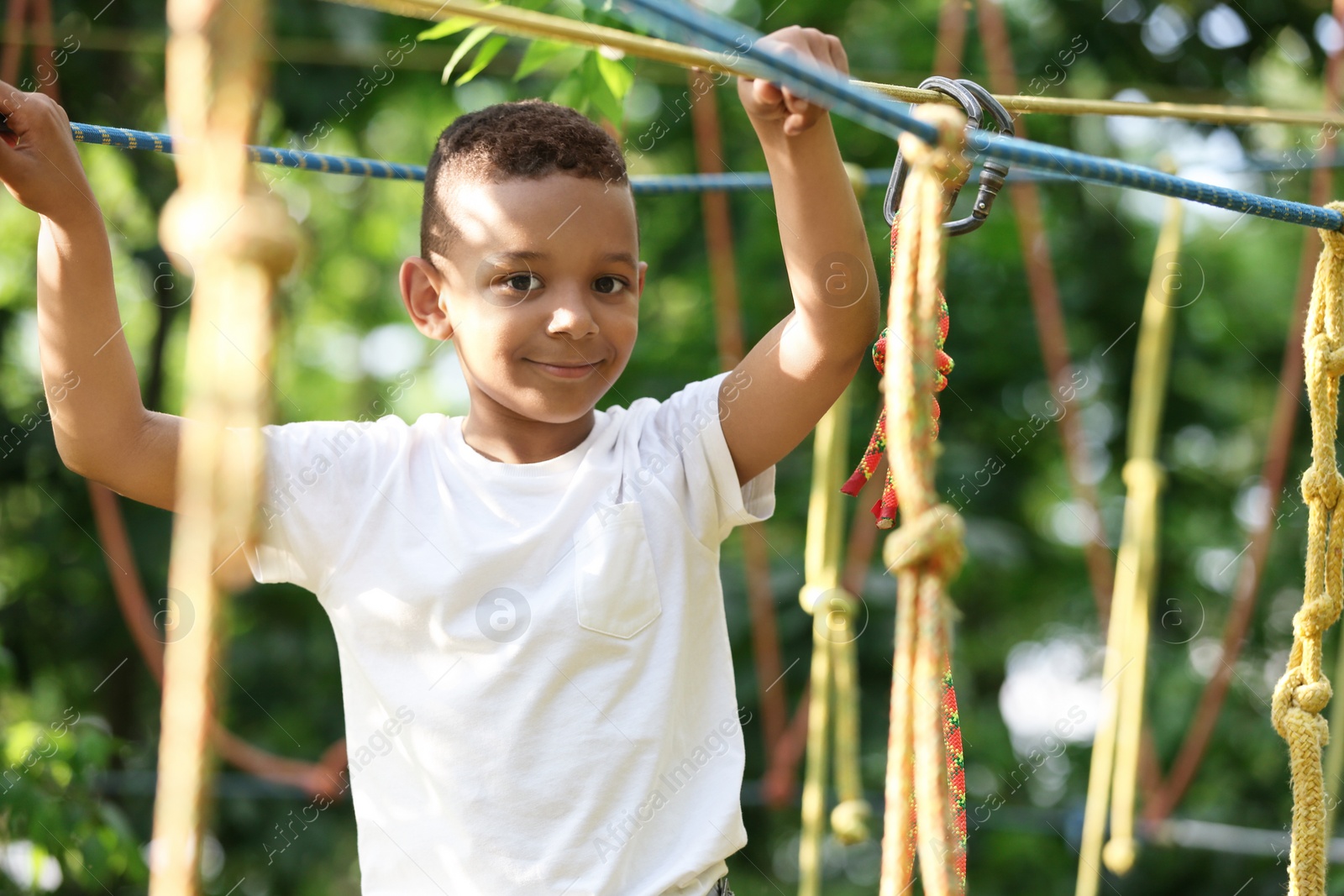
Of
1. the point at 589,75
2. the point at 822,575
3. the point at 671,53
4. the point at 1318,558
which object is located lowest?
the point at 822,575

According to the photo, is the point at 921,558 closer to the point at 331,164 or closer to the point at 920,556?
the point at 920,556

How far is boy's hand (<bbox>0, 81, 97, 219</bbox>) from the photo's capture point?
0.96 metres

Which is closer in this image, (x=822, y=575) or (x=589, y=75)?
(x=589, y=75)

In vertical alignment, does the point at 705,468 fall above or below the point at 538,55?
below

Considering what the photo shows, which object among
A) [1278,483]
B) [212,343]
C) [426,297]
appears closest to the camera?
[212,343]

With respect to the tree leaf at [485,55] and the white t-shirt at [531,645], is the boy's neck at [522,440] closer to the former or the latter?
the white t-shirt at [531,645]

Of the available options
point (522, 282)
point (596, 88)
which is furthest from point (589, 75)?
point (522, 282)

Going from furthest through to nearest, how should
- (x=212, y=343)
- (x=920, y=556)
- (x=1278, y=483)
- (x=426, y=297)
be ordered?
(x=1278, y=483)
(x=426, y=297)
(x=920, y=556)
(x=212, y=343)

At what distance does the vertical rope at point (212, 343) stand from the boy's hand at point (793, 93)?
0.44 m

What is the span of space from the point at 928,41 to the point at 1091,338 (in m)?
1.00

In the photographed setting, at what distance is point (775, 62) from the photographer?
720 millimetres

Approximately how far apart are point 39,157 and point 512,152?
374 mm

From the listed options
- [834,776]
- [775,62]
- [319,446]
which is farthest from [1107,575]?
[775,62]

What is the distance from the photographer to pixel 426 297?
1.23 metres
